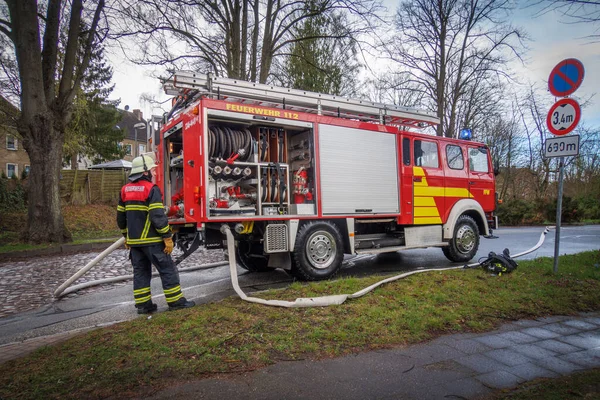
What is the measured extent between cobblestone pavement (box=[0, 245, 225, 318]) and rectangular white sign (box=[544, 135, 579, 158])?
22.2 ft

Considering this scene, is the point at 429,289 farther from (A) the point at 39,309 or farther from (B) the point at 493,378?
(A) the point at 39,309

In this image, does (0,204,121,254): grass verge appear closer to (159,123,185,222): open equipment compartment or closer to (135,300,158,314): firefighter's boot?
Answer: (159,123,185,222): open equipment compartment

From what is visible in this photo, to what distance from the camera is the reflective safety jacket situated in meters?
4.83

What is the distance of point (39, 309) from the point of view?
17.7 ft

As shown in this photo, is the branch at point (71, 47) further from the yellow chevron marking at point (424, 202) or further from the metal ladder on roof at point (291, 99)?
the yellow chevron marking at point (424, 202)

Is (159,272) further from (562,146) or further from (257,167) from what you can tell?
(562,146)

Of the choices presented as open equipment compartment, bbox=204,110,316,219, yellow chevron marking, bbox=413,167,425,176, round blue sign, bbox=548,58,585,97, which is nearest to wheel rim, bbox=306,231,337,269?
open equipment compartment, bbox=204,110,316,219

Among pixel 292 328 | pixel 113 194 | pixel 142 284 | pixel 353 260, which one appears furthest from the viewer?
pixel 113 194

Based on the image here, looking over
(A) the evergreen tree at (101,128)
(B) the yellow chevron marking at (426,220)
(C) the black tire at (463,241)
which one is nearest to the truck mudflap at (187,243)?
(B) the yellow chevron marking at (426,220)

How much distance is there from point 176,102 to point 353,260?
5.00 m

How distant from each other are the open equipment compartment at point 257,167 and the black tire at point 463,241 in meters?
3.61

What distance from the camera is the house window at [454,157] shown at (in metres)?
8.65

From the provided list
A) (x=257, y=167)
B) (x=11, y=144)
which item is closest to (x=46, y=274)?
(x=257, y=167)

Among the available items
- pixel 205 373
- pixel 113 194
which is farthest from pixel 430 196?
pixel 113 194
